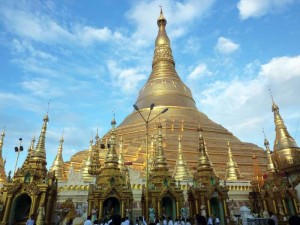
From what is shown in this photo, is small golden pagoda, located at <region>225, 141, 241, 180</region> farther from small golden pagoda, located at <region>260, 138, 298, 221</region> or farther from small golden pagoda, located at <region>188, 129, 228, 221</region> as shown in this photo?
small golden pagoda, located at <region>188, 129, 228, 221</region>

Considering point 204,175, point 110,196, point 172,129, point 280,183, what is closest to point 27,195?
point 110,196

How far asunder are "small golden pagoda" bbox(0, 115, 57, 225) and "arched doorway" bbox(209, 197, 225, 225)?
13.0 metres

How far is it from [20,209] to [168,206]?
11.4 meters

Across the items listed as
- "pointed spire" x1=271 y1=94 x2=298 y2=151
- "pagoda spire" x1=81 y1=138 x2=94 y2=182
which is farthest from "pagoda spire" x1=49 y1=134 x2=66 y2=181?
"pointed spire" x1=271 y1=94 x2=298 y2=151

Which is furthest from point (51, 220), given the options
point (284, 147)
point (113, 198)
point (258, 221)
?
point (284, 147)

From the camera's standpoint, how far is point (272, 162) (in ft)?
97.0

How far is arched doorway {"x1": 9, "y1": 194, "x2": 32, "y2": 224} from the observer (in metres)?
18.9

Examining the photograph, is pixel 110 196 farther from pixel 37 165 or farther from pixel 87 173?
pixel 87 173

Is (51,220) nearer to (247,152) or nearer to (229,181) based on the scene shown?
(229,181)

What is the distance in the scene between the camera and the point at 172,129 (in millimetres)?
40188

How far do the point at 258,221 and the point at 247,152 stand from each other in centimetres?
2138

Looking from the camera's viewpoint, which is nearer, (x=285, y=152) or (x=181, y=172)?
(x=181, y=172)

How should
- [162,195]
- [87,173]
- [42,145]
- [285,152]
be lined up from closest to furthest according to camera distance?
[162,195], [42,145], [87,173], [285,152]

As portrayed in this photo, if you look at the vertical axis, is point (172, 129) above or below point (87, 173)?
above
